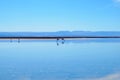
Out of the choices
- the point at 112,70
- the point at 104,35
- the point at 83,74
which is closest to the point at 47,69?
the point at 83,74

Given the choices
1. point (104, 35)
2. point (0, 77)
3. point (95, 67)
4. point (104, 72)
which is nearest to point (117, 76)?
point (104, 72)

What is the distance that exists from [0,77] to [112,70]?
6.70ft

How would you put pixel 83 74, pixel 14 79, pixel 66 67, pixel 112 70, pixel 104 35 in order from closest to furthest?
pixel 14 79 → pixel 83 74 → pixel 112 70 → pixel 66 67 → pixel 104 35

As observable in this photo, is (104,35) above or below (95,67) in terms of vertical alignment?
above

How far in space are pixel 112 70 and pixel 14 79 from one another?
1.87 m

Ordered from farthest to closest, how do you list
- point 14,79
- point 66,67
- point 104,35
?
point 104,35
point 66,67
point 14,79

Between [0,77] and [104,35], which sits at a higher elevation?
[104,35]

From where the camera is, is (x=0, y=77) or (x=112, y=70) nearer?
(x=0, y=77)

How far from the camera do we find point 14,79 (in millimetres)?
4719

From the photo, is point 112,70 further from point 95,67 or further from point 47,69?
point 47,69

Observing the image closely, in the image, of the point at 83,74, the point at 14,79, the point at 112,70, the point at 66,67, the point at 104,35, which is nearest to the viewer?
the point at 14,79

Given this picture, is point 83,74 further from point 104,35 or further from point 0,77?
point 104,35

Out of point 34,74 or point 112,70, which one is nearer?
point 34,74

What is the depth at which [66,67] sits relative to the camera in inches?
235
